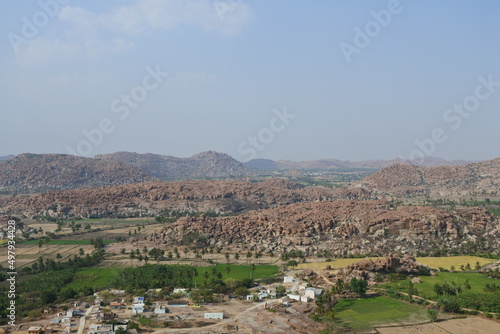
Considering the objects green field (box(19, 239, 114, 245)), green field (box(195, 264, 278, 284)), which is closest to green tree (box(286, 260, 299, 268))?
green field (box(195, 264, 278, 284))

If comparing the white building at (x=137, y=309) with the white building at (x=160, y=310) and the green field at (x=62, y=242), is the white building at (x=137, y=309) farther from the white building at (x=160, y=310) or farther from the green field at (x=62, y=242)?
the green field at (x=62, y=242)

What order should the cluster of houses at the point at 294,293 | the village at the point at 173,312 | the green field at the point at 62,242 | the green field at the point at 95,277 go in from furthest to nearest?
the green field at the point at 62,242 → the green field at the point at 95,277 → the cluster of houses at the point at 294,293 → the village at the point at 173,312

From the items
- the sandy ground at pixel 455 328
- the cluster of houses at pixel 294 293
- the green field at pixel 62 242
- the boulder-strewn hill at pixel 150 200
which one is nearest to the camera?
the sandy ground at pixel 455 328

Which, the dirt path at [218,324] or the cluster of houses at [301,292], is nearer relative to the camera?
the dirt path at [218,324]

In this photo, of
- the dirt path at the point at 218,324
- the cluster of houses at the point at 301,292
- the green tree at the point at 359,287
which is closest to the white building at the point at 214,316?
the dirt path at the point at 218,324

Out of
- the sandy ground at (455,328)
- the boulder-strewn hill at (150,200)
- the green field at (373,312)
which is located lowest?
the sandy ground at (455,328)

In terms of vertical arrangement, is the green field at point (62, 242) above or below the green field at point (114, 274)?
above
